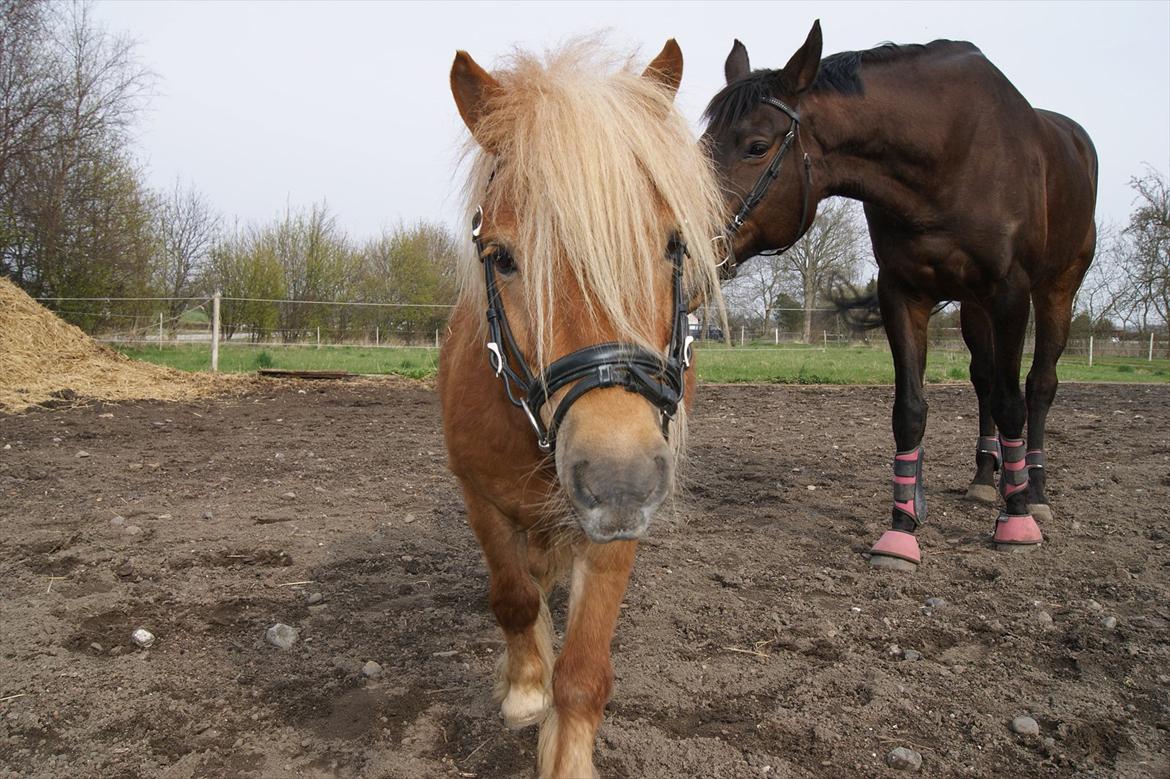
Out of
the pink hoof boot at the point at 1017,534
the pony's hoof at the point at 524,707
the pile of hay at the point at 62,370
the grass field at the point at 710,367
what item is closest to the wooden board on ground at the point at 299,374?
the pile of hay at the point at 62,370

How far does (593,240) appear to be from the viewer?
188cm

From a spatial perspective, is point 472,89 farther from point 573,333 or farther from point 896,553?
point 896,553

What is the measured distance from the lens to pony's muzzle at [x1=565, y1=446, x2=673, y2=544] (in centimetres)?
158

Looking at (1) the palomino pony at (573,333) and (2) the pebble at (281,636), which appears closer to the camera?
(1) the palomino pony at (573,333)

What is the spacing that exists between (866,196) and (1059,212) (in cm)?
164

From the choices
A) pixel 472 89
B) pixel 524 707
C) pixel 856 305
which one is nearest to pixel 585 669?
pixel 524 707

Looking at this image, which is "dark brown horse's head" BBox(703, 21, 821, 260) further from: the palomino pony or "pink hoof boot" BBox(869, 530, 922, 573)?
"pink hoof boot" BBox(869, 530, 922, 573)

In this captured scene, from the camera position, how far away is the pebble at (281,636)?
10.2 feet

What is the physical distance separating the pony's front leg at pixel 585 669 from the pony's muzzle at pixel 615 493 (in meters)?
0.64

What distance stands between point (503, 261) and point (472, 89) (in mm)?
724

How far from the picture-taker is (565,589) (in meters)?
3.96

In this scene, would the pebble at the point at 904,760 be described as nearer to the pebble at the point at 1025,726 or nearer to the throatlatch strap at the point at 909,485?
→ the pebble at the point at 1025,726

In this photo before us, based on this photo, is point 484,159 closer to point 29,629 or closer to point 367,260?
point 29,629

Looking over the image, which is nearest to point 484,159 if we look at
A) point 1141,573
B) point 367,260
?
point 1141,573
